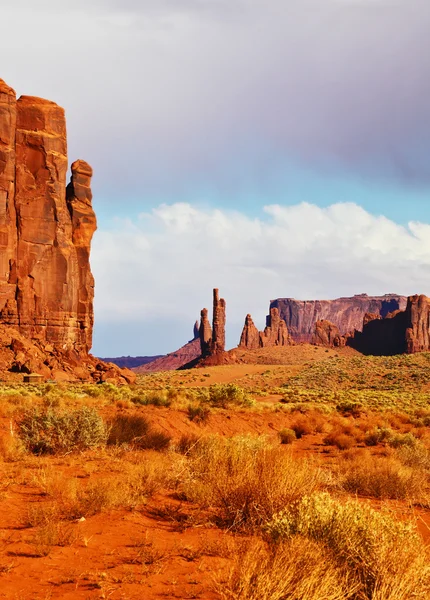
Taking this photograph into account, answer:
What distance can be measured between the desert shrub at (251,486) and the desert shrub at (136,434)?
6026 mm

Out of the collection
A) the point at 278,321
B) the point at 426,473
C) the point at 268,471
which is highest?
the point at 278,321

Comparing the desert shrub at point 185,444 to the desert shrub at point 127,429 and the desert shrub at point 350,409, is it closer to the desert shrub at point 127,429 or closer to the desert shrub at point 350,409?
the desert shrub at point 127,429

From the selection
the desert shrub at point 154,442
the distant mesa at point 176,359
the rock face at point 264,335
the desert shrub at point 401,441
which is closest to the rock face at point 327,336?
the rock face at point 264,335

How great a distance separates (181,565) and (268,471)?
219 cm

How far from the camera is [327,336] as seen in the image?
124188mm

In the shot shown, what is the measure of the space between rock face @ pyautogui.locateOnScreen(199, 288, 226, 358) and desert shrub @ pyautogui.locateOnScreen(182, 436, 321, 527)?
103m

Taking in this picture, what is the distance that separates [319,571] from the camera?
454 centimetres

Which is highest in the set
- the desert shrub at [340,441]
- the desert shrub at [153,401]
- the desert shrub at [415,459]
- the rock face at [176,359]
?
the rock face at [176,359]

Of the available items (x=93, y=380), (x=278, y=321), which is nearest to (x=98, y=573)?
(x=93, y=380)

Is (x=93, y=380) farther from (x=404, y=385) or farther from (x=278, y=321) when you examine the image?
(x=278, y=321)

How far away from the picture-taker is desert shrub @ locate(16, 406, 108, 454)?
530 inches

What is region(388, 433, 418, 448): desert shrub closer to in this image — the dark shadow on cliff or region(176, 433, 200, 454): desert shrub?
region(176, 433, 200, 454): desert shrub

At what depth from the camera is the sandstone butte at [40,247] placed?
49.5m

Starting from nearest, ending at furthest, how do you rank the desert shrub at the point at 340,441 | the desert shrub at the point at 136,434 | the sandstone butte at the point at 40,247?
1. the desert shrub at the point at 136,434
2. the desert shrub at the point at 340,441
3. the sandstone butte at the point at 40,247
